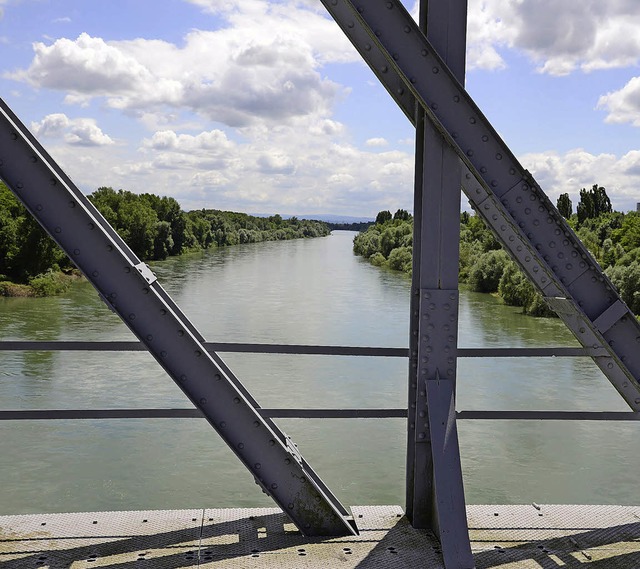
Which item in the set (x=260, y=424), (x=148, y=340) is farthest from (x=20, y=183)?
(x=260, y=424)

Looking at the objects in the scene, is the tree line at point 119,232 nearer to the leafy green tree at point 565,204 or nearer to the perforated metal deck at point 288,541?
the perforated metal deck at point 288,541

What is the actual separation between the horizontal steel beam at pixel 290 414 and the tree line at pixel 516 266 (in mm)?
11021

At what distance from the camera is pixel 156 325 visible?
10.3 ft

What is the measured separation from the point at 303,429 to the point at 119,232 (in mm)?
41342

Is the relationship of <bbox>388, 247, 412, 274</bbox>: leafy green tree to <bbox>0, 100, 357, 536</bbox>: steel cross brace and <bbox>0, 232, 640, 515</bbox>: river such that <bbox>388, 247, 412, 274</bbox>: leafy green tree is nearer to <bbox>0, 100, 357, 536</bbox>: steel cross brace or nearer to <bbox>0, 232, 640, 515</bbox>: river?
<bbox>0, 232, 640, 515</bbox>: river

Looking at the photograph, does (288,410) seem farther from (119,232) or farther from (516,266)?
(119,232)

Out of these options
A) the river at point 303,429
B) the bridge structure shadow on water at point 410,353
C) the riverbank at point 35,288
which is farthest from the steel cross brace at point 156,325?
the riverbank at point 35,288

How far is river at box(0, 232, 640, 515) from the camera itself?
10391mm

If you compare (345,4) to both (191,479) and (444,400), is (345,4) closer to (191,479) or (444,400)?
(444,400)

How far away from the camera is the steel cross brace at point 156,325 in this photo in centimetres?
298

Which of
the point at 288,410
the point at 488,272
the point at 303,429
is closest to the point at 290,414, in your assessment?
the point at 288,410

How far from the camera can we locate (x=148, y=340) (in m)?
3.14

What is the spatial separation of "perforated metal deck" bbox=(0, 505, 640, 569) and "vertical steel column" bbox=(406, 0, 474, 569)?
0.24m

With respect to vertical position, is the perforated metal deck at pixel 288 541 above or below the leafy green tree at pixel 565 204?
below
